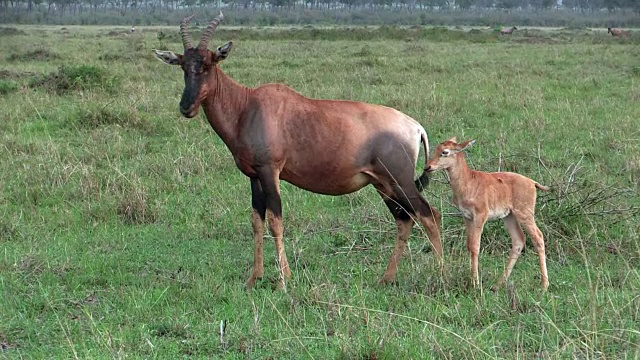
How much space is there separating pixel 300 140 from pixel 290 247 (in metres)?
1.28

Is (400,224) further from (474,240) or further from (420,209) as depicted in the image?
(474,240)

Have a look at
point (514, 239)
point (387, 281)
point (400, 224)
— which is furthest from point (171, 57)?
point (514, 239)

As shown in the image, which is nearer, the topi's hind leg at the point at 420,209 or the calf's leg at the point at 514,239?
the calf's leg at the point at 514,239

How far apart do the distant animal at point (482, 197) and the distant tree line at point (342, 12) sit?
58914 millimetres

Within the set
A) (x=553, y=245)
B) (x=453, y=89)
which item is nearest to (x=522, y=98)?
(x=453, y=89)

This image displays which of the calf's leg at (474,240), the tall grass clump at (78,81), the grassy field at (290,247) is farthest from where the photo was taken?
the tall grass clump at (78,81)

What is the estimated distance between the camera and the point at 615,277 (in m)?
5.97

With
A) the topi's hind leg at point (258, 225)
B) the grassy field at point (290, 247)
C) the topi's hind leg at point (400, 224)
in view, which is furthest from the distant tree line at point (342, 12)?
the topi's hind leg at point (400, 224)

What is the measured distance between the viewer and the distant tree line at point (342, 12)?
7419cm

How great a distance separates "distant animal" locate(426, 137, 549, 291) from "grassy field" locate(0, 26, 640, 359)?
22 centimetres

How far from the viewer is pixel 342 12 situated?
99812 mm

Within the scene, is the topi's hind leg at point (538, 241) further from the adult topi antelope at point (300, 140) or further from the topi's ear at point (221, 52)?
the topi's ear at point (221, 52)

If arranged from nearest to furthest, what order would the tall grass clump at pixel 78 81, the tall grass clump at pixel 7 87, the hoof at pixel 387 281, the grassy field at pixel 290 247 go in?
the grassy field at pixel 290 247 → the hoof at pixel 387 281 → the tall grass clump at pixel 7 87 → the tall grass clump at pixel 78 81

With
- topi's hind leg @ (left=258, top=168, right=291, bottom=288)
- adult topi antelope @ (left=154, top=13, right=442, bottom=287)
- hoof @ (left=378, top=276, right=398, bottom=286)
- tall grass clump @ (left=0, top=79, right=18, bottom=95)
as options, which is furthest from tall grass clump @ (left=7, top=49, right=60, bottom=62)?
hoof @ (left=378, top=276, right=398, bottom=286)
